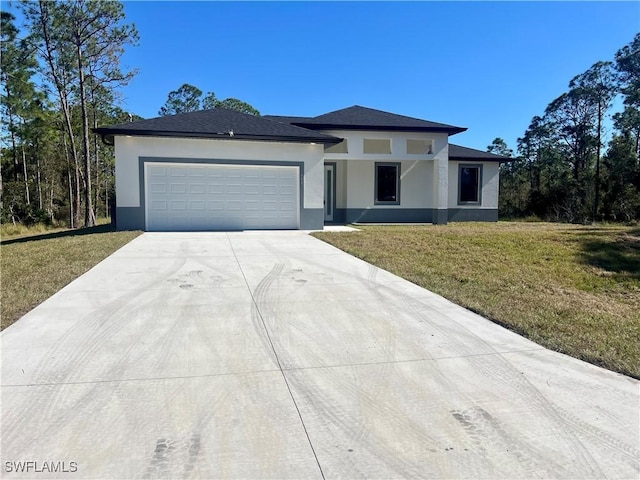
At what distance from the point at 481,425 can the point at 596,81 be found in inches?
1450

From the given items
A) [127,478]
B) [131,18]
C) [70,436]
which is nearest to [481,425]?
[127,478]

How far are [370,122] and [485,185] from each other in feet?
23.5

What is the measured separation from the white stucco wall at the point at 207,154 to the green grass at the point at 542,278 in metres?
2.86

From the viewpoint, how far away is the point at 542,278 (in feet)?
25.6

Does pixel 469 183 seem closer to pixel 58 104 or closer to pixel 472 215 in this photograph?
pixel 472 215

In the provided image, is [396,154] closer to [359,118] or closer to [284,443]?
[359,118]

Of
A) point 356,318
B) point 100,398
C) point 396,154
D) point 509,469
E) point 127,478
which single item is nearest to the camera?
point 127,478

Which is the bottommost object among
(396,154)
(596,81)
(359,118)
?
(396,154)

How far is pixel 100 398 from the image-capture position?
3.22 m

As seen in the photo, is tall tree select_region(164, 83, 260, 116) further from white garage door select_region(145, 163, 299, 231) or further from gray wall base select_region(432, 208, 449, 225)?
white garage door select_region(145, 163, 299, 231)

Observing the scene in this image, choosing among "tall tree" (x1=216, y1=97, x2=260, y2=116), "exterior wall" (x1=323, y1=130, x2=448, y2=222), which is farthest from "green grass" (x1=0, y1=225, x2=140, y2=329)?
"tall tree" (x1=216, y1=97, x2=260, y2=116)

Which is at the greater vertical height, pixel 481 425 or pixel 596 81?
pixel 596 81

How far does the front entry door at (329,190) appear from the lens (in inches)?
737

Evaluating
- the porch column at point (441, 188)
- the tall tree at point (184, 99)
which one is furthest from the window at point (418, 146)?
the tall tree at point (184, 99)
